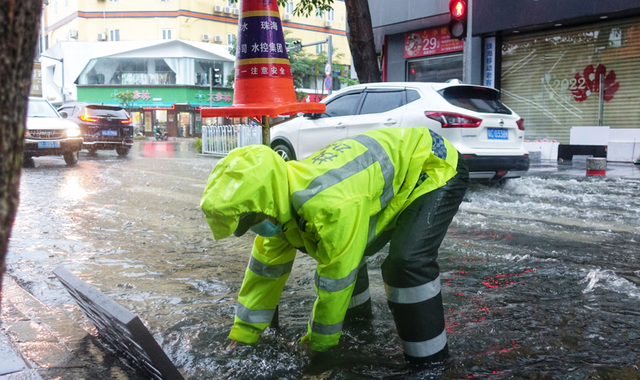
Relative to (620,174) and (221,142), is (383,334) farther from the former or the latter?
(221,142)

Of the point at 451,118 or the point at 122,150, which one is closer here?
the point at 451,118

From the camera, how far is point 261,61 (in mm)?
3588

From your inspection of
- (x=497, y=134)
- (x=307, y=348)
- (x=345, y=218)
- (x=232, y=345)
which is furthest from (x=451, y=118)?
(x=345, y=218)

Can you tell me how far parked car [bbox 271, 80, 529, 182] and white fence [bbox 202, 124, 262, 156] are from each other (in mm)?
9488

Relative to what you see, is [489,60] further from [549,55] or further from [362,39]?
[362,39]

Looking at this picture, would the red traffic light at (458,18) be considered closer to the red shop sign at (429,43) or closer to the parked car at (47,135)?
the red shop sign at (429,43)

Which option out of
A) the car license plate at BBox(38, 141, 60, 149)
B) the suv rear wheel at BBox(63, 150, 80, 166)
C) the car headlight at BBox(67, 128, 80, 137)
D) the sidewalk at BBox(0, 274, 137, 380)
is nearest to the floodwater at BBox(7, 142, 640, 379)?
the sidewalk at BBox(0, 274, 137, 380)

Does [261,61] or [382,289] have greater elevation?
[261,61]

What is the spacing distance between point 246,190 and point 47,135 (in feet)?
40.1

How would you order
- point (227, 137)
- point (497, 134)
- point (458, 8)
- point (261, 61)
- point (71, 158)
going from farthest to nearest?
point (227, 137)
point (71, 158)
point (458, 8)
point (497, 134)
point (261, 61)

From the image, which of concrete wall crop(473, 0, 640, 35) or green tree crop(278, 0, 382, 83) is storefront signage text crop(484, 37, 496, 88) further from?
green tree crop(278, 0, 382, 83)

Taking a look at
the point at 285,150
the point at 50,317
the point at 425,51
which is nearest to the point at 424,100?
the point at 285,150

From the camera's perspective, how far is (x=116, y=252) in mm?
4711

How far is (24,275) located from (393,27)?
50.1ft
